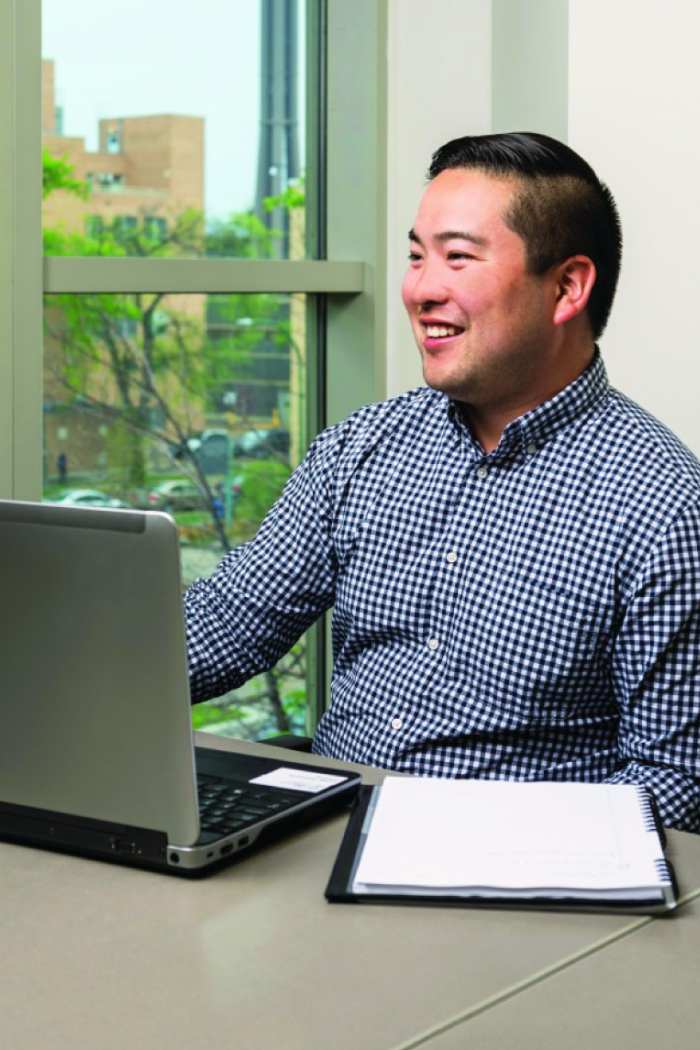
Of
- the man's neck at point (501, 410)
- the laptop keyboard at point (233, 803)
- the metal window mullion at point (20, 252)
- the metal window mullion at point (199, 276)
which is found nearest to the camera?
the laptop keyboard at point (233, 803)

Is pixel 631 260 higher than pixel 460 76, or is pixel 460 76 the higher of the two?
pixel 460 76

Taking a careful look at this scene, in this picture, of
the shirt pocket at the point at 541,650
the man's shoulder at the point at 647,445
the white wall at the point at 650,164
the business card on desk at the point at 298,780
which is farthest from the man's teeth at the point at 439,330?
the white wall at the point at 650,164

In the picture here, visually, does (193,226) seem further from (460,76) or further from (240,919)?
(240,919)

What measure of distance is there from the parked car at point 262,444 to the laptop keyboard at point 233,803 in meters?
1.55

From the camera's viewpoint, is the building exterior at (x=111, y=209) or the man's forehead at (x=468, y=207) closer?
the man's forehead at (x=468, y=207)

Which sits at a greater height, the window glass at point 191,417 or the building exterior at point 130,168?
the building exterior at point 130,168

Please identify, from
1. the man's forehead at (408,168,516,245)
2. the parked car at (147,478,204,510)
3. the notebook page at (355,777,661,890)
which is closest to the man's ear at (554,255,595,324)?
the man's forehead at (408,168,516,245)

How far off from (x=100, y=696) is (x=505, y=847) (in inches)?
15.1

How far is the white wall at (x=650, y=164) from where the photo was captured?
8.07 feet

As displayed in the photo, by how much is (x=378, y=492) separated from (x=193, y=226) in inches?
40.2

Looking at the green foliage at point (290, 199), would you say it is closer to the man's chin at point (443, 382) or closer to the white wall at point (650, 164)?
the white wall at point (650, 164)

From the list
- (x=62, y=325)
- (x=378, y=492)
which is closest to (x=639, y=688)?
(x=378, y=492)

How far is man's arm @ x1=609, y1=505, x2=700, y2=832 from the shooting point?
1614 millimetres

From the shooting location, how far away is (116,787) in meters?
1.16
